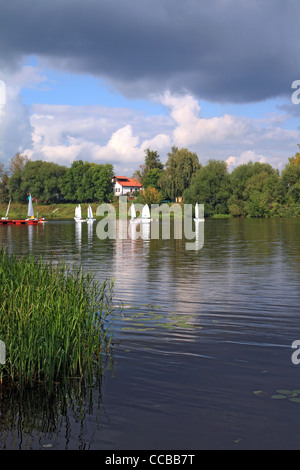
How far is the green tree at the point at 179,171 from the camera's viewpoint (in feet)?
510

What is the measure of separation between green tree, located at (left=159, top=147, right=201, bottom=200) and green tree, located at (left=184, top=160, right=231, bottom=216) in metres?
3.36

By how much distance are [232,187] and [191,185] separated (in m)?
12.6

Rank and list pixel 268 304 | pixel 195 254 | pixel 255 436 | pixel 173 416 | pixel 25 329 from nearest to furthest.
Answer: pixel 255 436, pixel 173 416, pixel 25 329, pixel 268 304, pixel 195 254

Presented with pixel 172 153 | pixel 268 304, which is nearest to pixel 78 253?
pixel 268 304

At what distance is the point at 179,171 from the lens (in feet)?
510

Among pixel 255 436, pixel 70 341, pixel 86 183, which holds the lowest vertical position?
pixel 255 436

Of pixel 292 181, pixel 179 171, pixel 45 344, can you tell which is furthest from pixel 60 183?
pixel 45 344

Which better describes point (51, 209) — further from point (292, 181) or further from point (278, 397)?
point (278, 397)

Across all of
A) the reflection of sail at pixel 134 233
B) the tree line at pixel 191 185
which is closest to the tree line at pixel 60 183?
the tree line at pixel 191 185

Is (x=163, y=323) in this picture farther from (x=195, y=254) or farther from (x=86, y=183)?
(x=86, y=183)

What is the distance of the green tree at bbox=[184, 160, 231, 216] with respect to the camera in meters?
148

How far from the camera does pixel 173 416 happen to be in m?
8.43

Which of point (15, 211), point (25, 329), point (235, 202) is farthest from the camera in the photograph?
point (15, 211)

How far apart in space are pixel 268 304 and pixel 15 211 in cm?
17211
